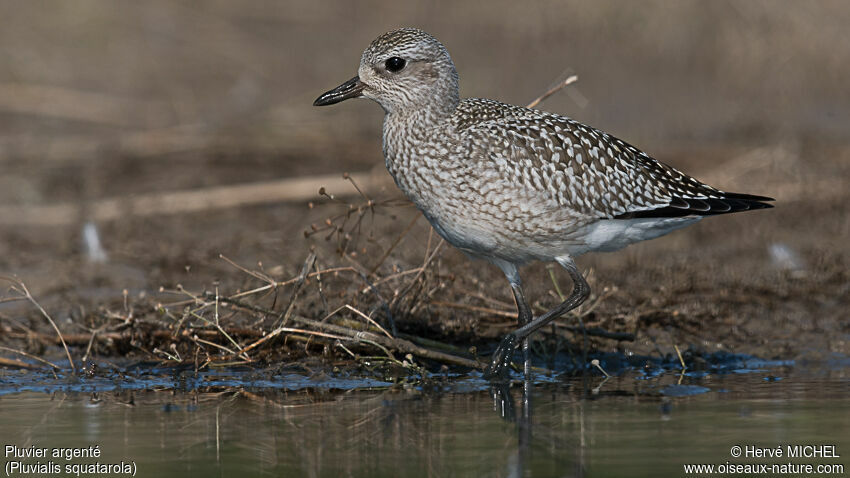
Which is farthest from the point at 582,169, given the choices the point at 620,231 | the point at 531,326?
the point at 531,326

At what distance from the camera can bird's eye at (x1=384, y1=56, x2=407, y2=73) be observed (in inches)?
320

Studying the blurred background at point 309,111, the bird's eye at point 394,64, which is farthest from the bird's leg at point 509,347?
the bird's eye at point 394,64

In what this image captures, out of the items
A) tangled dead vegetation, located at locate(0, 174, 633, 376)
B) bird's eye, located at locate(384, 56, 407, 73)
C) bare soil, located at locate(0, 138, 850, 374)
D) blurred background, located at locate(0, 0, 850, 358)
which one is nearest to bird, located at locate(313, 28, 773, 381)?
bird's eye, located at locate(384, 56, 407, 73)

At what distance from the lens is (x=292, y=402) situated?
298 inches

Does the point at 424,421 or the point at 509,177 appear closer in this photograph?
the point at 424,421

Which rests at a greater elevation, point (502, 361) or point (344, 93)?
point (344, 93)

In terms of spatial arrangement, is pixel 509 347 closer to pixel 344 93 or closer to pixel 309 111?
pixel 344 93

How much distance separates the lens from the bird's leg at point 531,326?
827 centimetres

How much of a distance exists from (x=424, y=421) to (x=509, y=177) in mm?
1756

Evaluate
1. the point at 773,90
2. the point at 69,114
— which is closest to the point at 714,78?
the point at 773,90

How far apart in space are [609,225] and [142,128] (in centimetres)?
914

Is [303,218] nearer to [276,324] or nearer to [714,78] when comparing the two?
[276,324]

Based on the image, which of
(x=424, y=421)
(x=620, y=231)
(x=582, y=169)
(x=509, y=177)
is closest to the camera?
(x=424, y=421)

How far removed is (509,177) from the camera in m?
7.80
